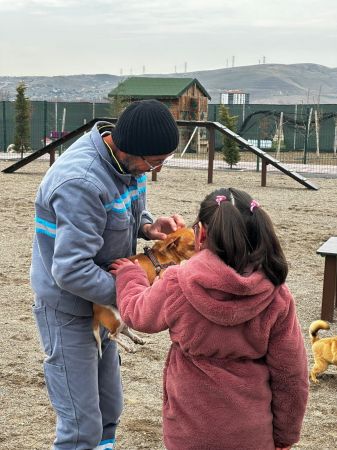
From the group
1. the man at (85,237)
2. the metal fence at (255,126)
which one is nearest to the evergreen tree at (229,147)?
the metal fence at (255,126)

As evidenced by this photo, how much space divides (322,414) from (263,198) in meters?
9.24

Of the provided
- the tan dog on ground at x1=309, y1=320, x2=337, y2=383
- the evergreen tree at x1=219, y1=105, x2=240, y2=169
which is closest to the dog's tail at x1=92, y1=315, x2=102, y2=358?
the tan dog on ground at x1=309, y1=320, x2=337, y2=383

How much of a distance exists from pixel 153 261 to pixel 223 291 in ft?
2.11

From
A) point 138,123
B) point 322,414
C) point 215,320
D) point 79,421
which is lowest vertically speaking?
point 322,414

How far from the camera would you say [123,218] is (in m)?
2.47

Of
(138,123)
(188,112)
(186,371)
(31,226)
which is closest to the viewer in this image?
(186,371)

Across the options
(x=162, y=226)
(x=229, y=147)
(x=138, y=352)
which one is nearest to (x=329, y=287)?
(x=138, y=352)

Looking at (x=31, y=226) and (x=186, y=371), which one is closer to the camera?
(x=186, y=371)

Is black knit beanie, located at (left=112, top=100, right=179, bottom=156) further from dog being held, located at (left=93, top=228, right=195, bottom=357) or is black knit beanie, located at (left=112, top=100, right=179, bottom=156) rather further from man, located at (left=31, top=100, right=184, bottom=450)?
dog being held, located at (left=93, top=228, right=195, bottom=357)

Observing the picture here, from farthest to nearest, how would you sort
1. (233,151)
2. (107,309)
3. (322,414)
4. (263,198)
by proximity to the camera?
(233,151) < (263,198) < (322,414) < (107,309)

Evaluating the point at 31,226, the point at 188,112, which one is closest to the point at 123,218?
the point at 31,226

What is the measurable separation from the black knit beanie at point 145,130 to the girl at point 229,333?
0.36 m

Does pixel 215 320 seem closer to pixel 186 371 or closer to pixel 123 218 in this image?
pixel 186 371

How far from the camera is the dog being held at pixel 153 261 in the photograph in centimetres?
248
